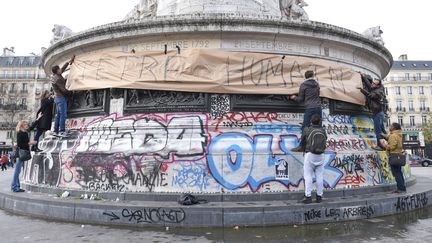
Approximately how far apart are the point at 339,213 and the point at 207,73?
4220mm

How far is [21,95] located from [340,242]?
7115 centimetres

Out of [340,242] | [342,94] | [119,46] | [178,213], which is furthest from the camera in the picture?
[119,46]

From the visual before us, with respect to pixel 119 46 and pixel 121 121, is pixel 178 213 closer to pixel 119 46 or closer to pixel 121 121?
pixel 121 121

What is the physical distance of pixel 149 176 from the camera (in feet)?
24.1

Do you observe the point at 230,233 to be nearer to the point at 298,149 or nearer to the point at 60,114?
the point at 298,149

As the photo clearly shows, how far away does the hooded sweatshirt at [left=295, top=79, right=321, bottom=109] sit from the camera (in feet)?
25.1

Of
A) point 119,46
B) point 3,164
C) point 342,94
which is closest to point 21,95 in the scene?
point 3,164

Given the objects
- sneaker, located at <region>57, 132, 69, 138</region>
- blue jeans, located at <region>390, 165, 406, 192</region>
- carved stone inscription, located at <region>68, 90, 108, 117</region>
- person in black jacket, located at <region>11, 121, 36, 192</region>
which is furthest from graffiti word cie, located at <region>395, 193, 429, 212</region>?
person in black jacket, located at <region>11, 121, 36, 192</region>

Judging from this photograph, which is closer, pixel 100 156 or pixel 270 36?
pixel 100 156

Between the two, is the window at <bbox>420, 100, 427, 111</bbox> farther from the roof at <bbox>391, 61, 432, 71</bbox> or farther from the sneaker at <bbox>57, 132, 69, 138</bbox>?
the sneaker at <bbox>57, 132, 69, 138</bbox>

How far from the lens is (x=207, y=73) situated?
26.3 ft

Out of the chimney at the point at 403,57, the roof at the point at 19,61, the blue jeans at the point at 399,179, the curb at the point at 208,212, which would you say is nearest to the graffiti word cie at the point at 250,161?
the curb at the point at 208,212

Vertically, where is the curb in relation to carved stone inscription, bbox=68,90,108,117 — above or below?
below

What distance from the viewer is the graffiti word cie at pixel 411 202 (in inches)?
293
